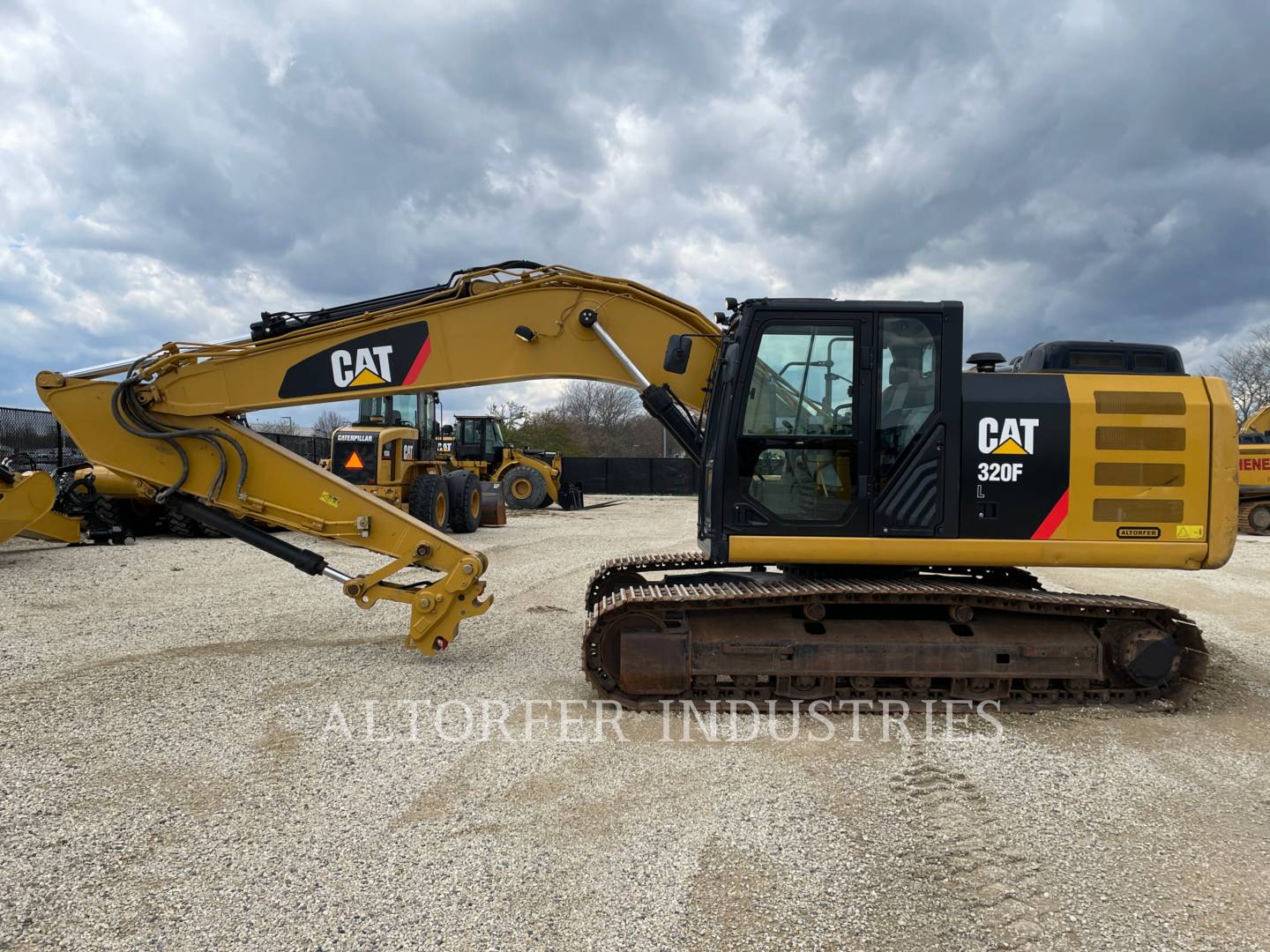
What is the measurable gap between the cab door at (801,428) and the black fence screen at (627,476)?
1319 inches

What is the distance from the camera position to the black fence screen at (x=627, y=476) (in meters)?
38.6

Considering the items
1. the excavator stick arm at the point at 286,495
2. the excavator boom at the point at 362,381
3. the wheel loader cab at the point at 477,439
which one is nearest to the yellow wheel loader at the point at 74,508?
the excavator stick arm at the point at 286,495

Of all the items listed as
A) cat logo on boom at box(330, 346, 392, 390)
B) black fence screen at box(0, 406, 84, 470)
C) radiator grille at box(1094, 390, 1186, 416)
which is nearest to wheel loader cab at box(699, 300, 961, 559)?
radiator grille at box(1094, 390, 1186, 416)

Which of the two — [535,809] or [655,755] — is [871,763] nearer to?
[655,755]

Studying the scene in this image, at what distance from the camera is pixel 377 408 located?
16719 mm

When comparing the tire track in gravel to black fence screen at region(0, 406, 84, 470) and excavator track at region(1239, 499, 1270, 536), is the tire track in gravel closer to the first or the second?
excavator track at region(1239, 499, 1270, 536)

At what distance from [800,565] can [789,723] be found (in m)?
1.21

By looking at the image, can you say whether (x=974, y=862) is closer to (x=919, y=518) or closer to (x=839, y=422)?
(x=919, y=518)

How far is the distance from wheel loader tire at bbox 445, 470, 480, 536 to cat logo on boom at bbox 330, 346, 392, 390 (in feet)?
34.2

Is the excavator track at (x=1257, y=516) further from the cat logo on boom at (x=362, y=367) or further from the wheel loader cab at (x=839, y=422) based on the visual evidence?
the cat logo on boom at (x=362, y=367)

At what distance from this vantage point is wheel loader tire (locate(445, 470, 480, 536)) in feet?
53.4

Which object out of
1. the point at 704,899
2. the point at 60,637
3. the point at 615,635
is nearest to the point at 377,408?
the point at 60,637

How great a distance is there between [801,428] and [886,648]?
1.49 m

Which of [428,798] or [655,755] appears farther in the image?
[655,755]
